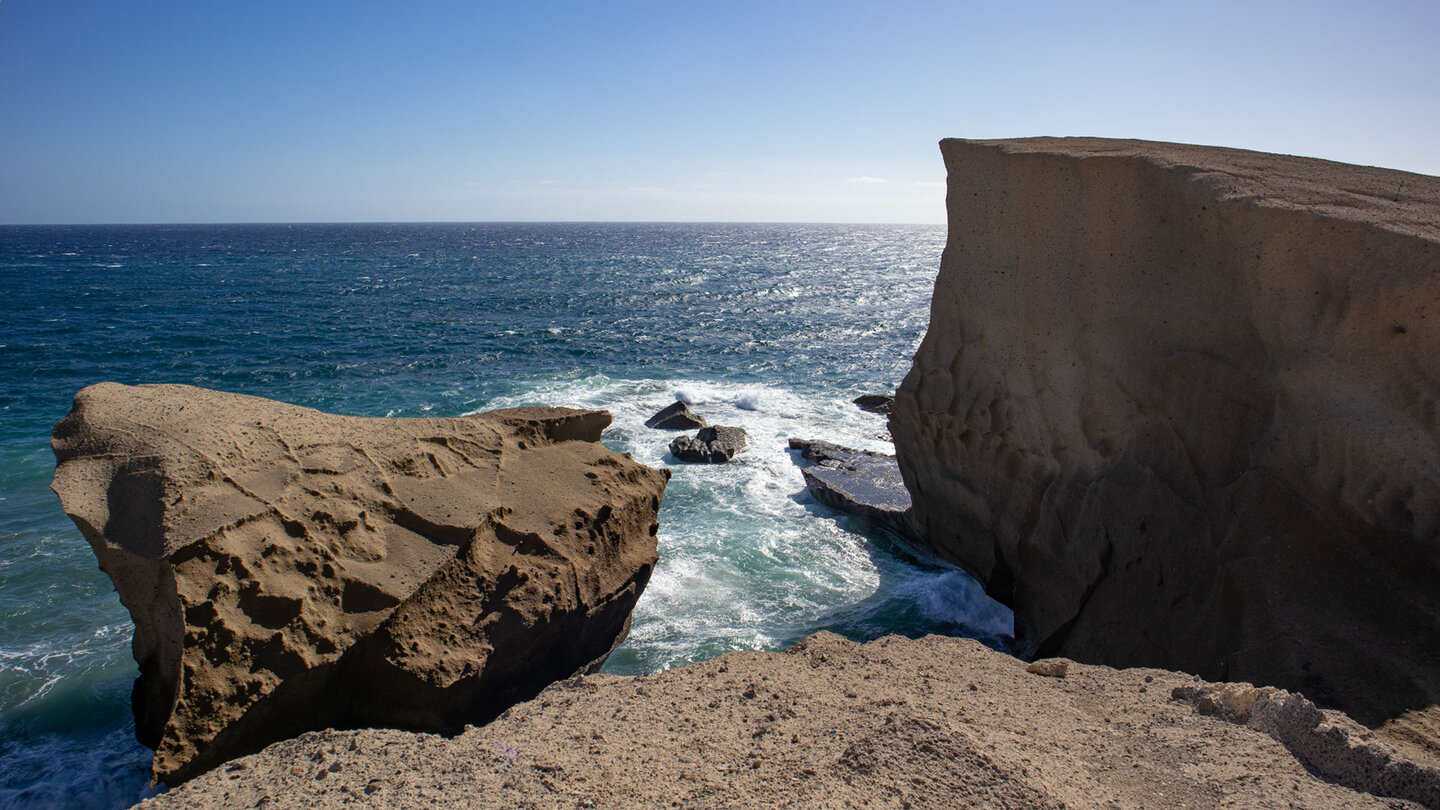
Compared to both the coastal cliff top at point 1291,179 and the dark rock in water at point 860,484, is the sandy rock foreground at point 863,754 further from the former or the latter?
the dark rock in water at point 860,484

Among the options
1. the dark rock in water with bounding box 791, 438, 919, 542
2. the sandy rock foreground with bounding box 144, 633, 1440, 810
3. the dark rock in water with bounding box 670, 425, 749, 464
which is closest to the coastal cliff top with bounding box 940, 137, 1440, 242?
the sandy rock foreground with bounding box 144, 633, 1440, 810

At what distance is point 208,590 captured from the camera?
199 inches

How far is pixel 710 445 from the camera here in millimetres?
15984

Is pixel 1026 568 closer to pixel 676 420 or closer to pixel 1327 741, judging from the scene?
pixel 1327 741

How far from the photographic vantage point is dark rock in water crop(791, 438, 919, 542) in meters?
12.2

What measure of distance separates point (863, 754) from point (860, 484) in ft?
32.7

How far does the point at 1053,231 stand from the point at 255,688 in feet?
25.1

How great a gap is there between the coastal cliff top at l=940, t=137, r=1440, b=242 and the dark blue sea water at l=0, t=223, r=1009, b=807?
5385 mm

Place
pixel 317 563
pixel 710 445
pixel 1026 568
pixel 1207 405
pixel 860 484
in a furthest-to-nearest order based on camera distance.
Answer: pixel 710 445, pixel 860 484, pixel 1026 568, pixel 1207 405, pixel 317 563

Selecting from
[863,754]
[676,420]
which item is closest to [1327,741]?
[863,754]

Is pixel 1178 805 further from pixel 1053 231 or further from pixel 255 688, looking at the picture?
pixel 1053 231

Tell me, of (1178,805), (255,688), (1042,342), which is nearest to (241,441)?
(255,688)

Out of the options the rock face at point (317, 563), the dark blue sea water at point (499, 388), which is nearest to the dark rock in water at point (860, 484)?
the dark blue sea water at point (499, 388)

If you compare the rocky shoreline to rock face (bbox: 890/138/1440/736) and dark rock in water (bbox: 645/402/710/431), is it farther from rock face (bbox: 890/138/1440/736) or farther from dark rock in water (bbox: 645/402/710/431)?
dark rock in water (bbox: 645/402/710/431)
